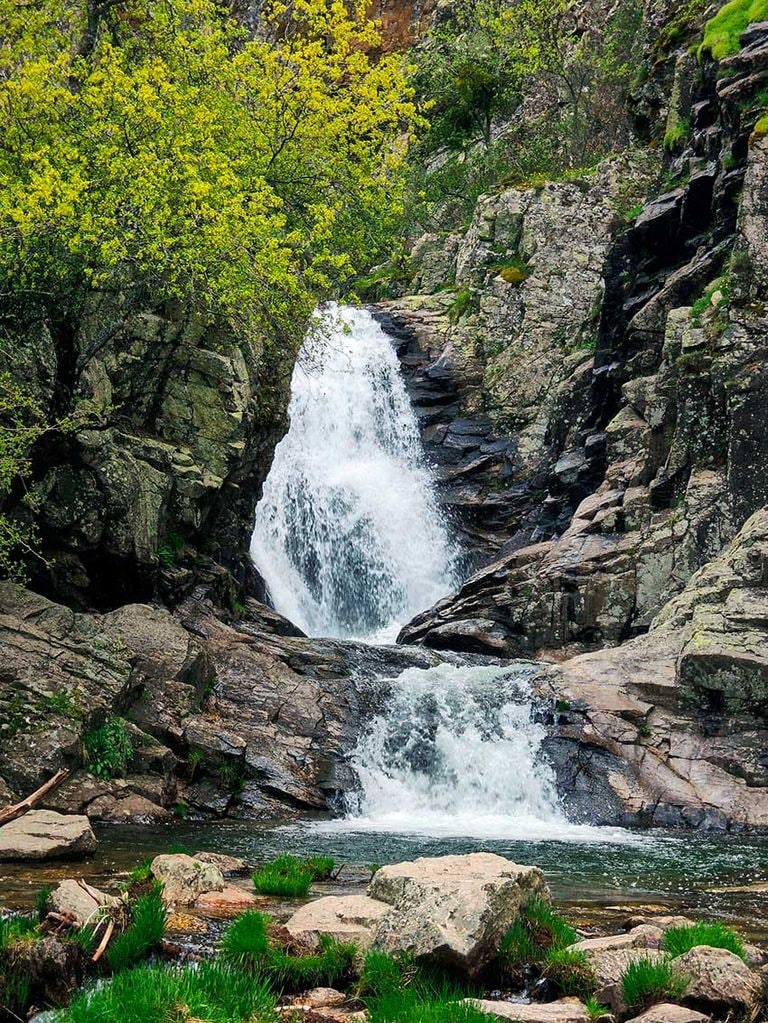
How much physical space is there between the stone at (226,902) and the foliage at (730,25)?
108ft

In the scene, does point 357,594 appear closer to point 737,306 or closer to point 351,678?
point 351,678

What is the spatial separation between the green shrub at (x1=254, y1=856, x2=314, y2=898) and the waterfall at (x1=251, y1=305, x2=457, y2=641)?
21.2m

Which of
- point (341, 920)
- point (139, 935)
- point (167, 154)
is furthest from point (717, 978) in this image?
point (167, 154)

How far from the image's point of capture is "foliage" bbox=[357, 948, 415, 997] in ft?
22.4

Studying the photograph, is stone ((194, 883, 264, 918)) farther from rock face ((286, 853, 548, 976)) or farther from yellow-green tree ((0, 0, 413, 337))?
yellow-green tree ((0, 0, 413, 337))

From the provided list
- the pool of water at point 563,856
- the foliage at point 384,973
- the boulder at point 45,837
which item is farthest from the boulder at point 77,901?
the boulder at point 45,837

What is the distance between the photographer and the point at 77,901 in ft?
25.9

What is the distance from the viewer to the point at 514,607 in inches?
1213

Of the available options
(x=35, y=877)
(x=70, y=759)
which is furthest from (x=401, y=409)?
(x=35, y=877)

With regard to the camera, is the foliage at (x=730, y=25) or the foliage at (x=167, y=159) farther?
the foliage at (x=730, y=25)

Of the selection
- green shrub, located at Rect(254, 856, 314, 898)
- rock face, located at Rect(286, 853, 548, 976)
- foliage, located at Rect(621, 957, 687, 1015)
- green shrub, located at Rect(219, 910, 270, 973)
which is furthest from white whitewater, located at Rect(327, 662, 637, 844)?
foliage, located at Rect(621, 957, 687, 1015)

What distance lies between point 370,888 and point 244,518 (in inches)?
880

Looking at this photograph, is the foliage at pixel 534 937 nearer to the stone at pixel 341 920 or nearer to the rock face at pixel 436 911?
the rock face at pixel 436 911

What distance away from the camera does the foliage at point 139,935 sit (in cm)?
720
